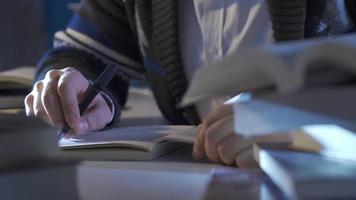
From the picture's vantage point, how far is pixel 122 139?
22.0 inches

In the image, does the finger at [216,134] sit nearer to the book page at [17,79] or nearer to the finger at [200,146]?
the finger at [200,146]

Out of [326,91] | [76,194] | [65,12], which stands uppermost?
[326,91]

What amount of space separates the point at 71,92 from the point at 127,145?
0.18 metres

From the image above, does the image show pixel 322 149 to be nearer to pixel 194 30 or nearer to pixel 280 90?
pixel 280 90

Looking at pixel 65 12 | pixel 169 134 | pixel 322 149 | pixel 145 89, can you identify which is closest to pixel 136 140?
pixel 169 134

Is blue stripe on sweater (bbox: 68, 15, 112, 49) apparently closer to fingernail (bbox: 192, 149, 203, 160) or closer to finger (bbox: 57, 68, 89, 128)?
finger (bbox: 57, 68, 89, 128)

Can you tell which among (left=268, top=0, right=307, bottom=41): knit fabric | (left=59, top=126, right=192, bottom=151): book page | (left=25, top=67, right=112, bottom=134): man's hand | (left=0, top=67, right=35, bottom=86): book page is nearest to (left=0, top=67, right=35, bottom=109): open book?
(left=0, top=67, right=35, bottom=86): book page

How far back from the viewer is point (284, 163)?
0.29 metres

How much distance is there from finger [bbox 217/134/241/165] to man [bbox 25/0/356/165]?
187 mm

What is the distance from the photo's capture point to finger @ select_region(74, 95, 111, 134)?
686 millimetres

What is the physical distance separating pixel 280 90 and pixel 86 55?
0.77 m

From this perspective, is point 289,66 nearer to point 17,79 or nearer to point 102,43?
point 102,43

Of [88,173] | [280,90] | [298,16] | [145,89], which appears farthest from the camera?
[145,89]

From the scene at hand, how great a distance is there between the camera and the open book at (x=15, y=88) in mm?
863
